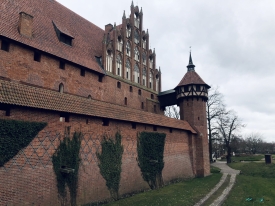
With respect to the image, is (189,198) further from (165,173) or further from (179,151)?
(179,151)

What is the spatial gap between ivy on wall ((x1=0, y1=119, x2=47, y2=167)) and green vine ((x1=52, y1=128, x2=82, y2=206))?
132cm

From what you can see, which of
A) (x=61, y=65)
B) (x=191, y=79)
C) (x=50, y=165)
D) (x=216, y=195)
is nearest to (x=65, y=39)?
(x=61, y=65)

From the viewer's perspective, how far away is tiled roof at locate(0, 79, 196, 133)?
8.08 meters

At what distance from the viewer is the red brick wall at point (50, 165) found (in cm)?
773

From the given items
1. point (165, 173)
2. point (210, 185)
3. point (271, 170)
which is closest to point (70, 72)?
point (165, 173)

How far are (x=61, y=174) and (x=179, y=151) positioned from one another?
9.57m

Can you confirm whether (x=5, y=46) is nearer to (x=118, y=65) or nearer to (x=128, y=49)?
(x=118, y=65)

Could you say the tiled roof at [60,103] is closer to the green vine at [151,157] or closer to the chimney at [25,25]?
the green vine at [151,157]

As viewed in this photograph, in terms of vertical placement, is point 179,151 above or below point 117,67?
below

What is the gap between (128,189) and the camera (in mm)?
12156

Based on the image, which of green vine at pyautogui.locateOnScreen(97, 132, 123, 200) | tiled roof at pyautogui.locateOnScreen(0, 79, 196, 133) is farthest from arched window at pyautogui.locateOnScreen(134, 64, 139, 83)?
green vine at pyautogui.locateOnScreen(97, 132, 123, 200)

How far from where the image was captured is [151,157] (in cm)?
1384

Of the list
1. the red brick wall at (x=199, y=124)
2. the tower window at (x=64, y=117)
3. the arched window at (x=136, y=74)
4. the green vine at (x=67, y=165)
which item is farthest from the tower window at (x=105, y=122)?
the red brick wall at (x=199, y=124)

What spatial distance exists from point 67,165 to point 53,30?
8.56 metres
